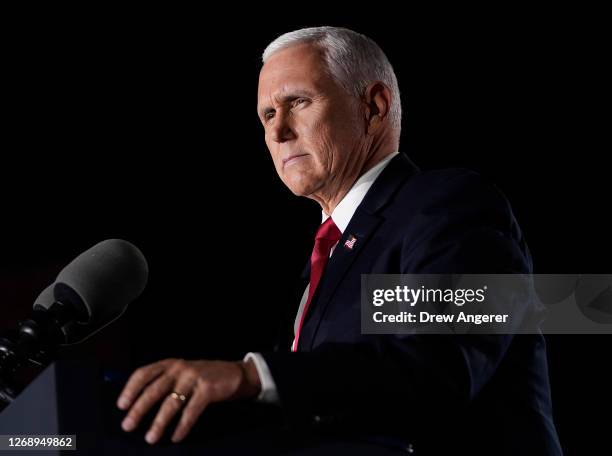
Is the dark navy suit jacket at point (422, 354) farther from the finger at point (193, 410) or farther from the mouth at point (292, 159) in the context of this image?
the mouth at point (292, 159)

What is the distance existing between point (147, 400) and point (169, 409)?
0.02 meters

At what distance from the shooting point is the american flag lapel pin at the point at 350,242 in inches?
52.6

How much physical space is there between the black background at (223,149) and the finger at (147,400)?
7.33ft

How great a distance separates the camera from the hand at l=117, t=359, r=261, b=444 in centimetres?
68

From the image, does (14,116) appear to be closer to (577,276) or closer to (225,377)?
(577,276)

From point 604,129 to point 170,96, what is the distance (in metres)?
1.79

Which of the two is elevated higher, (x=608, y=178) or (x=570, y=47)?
(x=570, y=47)

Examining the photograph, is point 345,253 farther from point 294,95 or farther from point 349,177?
point 294,95

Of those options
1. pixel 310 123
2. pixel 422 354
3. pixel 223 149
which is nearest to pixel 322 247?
pixel 310 123

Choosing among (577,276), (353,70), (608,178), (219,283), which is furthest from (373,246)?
(219,283)

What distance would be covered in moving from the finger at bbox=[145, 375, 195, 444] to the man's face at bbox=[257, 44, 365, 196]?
1.00 m

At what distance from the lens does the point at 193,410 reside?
2.23 feet

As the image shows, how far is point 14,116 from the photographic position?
Result: 3033 mm

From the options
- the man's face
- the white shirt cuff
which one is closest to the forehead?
the man's face
